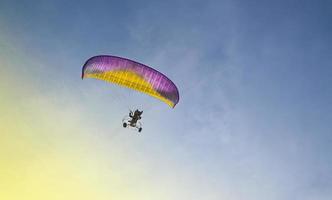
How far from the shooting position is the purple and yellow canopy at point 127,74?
4266cm

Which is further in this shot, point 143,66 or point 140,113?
point 140,113

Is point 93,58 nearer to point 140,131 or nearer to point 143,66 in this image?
point 143,66

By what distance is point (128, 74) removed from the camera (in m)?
43.0

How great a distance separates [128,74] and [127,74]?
0.28 feet

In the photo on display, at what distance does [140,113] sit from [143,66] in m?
5.12

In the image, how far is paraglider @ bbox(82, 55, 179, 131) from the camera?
42.7m

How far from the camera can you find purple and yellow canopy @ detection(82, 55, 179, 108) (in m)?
42.7

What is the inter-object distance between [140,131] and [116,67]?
23.9 feet

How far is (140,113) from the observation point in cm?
4591

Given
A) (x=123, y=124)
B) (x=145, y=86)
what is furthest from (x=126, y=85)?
(x=123, y=124)

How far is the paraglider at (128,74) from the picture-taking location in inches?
1679

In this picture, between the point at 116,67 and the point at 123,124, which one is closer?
the point at 116,67

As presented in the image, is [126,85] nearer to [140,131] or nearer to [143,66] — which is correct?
[143,66]

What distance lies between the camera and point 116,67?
140 ft
